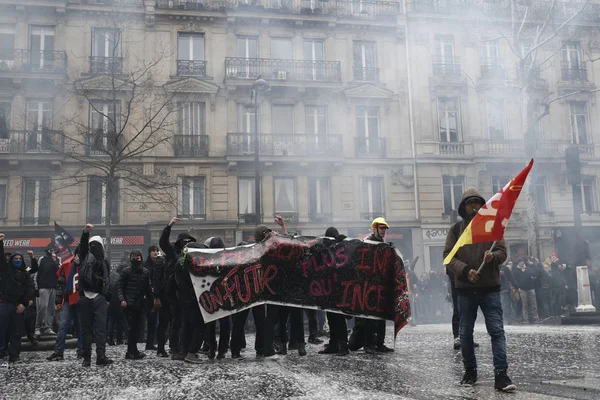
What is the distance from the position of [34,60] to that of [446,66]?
15494mm

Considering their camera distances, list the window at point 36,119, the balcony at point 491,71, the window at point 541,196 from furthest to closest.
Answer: the window at point 541,196
the balcony at point 491,71
the window at point 36,119

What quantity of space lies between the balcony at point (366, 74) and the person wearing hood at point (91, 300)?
699 inches

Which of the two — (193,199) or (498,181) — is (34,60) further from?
(498,181)

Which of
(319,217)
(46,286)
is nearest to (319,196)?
(319,217)

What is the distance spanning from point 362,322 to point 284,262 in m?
1.30

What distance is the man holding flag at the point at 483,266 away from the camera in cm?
485

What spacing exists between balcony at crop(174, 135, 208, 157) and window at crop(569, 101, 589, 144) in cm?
1502

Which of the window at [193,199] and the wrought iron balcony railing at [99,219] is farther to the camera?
the window at [193,199]

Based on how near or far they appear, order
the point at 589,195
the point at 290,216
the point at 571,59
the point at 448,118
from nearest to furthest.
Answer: the point at 290,216 < the point at 448,118 < the point at 589,195 < the point at 571,59

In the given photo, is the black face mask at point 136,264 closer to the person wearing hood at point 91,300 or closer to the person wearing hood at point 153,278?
the person wearing hood at point 153,278

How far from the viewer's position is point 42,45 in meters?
21.5

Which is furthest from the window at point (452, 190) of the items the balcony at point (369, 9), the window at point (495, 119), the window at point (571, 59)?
the balcony at point (369, 9)

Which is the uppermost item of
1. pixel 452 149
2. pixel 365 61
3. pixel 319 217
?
pixel 365 61

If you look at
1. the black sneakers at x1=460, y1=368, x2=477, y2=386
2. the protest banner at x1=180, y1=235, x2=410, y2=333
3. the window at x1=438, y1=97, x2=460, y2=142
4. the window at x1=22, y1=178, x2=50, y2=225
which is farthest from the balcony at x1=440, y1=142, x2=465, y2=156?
the black sneakers at x1=460, y1=368, x2=477, y2=386
